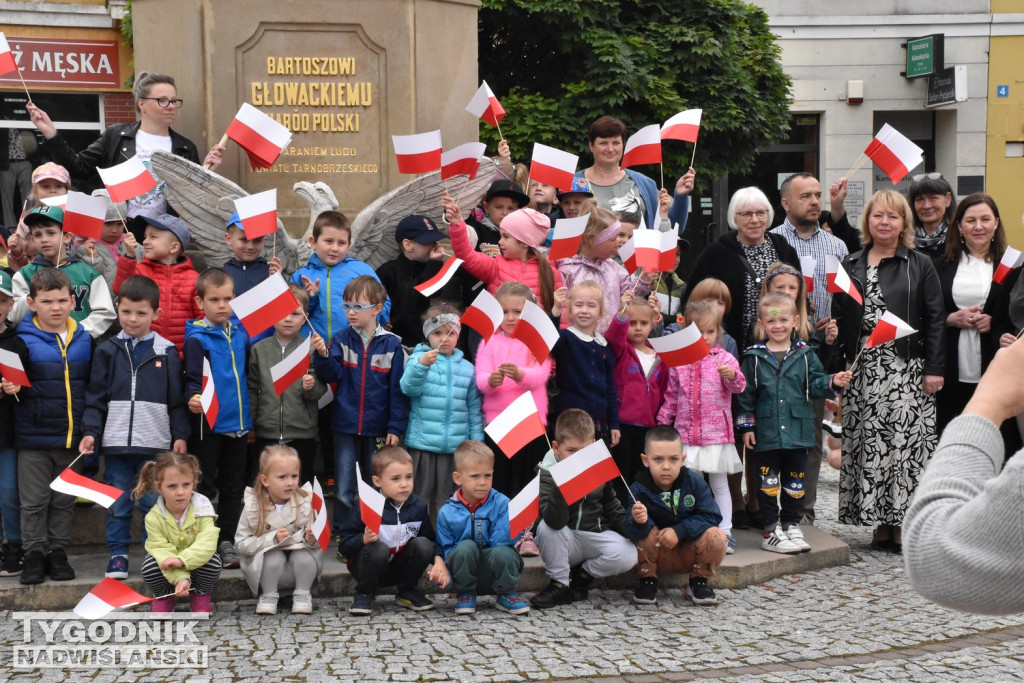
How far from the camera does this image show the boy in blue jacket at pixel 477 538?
6.06 meters

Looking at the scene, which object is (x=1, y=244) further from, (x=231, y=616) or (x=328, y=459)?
(x=231, y=616)

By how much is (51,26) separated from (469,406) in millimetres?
14945

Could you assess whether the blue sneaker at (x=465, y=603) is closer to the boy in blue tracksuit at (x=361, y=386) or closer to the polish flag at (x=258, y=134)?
the boy in blue tracksuit at (x=361, y=386)

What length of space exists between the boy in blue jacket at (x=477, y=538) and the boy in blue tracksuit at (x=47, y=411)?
1.92 m

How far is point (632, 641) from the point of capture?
5617 millimetres

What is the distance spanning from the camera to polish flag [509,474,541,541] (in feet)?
19.6

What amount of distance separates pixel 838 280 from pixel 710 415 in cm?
113

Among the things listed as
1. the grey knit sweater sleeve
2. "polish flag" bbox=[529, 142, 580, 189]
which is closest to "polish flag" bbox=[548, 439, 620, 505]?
"polish flag" bbox=[529, 142, 580, 189]

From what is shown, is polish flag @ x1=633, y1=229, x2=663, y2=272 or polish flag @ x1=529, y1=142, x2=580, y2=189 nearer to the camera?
polish flag @ x1=633, y1=229, x2=663, y2=272

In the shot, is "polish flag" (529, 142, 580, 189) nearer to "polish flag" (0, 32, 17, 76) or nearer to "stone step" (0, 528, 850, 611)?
"stone step" (0, 528, 850, 611)

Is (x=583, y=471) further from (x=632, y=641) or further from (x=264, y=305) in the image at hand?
(x=264, y=305)

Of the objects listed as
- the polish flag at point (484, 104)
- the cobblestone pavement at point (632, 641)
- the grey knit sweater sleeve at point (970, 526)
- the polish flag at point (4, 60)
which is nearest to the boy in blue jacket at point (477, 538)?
the cobblestone pavement at point (632, 641)

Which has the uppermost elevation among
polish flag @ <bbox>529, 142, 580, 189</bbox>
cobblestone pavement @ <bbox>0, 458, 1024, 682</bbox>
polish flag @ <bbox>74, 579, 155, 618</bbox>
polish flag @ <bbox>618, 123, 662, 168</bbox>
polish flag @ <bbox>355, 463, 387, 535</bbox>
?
polish flag @ <bbox>618, 123, 662, 168</bbox>

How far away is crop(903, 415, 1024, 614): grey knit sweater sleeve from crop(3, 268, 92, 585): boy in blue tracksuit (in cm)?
517
